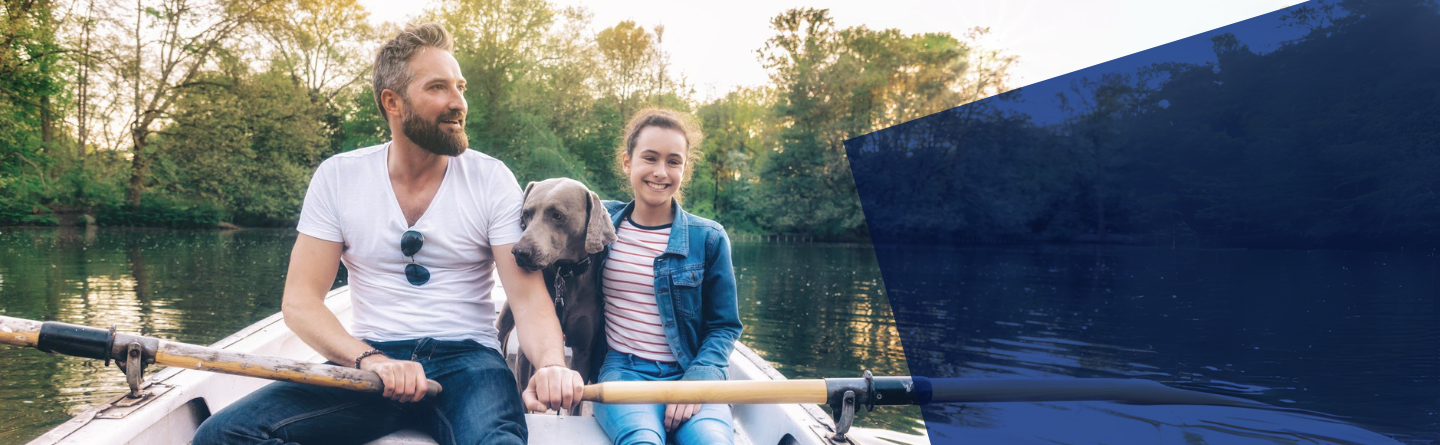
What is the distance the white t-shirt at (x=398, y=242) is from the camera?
225cm

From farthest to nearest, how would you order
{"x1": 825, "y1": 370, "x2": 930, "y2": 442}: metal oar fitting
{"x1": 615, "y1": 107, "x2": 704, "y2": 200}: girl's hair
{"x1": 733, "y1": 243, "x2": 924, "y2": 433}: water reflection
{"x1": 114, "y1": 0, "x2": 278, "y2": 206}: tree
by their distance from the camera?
{"x1": 114, "y1": 0, "x2": 278, "y2": 206}: tree → {"x1": 733, "y1": 243, "x2": 924, "y2": 433}: water reflection → {"x1": 615, "y1": 107, "x2": 704, "y2": 200}: girl's hair → {"x1": 825, "y1": 370, "x2": 930, "y2": 442}: metal oar fitting

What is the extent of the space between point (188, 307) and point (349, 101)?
2253cm

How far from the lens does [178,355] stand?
2.11 metres

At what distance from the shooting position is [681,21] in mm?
34656

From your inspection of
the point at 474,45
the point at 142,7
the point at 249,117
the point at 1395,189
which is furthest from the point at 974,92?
the point at 142,7

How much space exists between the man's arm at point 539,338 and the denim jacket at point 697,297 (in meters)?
0.40

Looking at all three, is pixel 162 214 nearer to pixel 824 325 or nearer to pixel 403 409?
pixel 824 325

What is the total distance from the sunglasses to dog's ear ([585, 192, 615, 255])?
1.69ft

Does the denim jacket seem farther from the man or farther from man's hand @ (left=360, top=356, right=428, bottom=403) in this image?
man's hand @ (left=360, top=356, right=428, bottom=403)

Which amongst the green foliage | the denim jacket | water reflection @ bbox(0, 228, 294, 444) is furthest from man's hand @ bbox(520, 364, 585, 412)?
the green foliage

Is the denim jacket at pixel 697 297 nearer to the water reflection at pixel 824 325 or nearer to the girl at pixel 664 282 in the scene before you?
the girl at pixel 664 282

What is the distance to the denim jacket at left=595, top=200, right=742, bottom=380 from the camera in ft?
8.66

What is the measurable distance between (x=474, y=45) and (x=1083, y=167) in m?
21.4

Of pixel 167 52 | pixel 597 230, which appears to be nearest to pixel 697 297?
pixel 597 230
